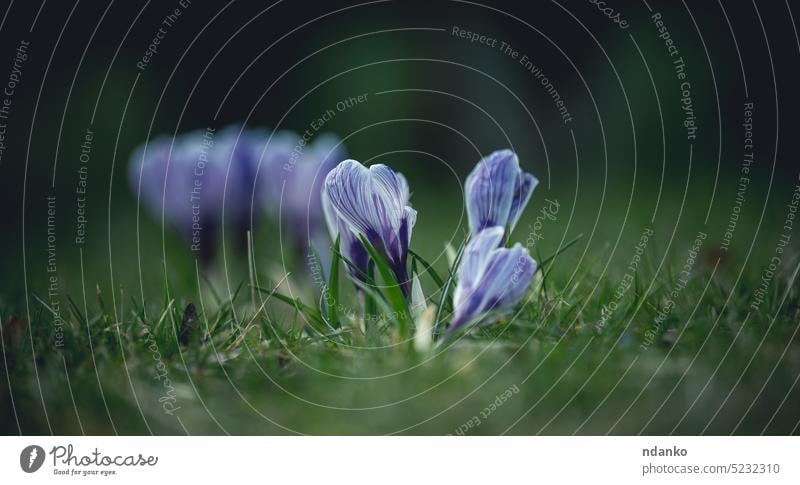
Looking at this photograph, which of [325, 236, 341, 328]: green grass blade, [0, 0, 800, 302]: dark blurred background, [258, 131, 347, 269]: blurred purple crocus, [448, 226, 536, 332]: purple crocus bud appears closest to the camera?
[448, 226, 536, 332]: purple crocus bud

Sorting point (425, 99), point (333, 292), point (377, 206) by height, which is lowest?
point (333, 292)

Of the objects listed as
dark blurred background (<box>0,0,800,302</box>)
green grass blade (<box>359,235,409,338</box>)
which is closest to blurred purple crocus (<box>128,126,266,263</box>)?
green grass blade (<box>359,235,409,338</box>)

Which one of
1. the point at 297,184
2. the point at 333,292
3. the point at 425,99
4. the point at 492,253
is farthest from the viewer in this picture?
the point at 425,99

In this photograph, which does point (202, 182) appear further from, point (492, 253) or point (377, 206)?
point (492, 253)

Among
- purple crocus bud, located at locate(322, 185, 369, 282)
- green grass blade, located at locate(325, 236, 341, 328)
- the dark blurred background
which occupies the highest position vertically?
the dark blurred background

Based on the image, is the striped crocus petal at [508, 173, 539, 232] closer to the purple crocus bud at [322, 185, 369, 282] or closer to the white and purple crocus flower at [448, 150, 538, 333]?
→ the white and purple crocus flower at [448, 150, 538, 333]

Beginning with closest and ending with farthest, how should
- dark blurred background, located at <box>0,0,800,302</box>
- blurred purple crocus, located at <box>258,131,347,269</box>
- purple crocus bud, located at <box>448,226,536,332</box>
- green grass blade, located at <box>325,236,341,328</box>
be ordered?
purple crocus bud, located at <box>448,226,536,332</box>, green grass blade, located at <box>325,236,341,328</box>, blurred purple crocus, located at <box>258,131,347,269</box>, dark blurred background, located at <box>0,0,800,302</box>

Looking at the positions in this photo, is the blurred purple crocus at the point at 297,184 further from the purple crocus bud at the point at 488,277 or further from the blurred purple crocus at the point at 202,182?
the purple crocus bud at the point at 488,277

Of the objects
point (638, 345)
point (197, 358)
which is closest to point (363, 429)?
point (197, 358)

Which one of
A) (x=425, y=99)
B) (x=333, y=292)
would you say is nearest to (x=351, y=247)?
(x=333, y=292)
